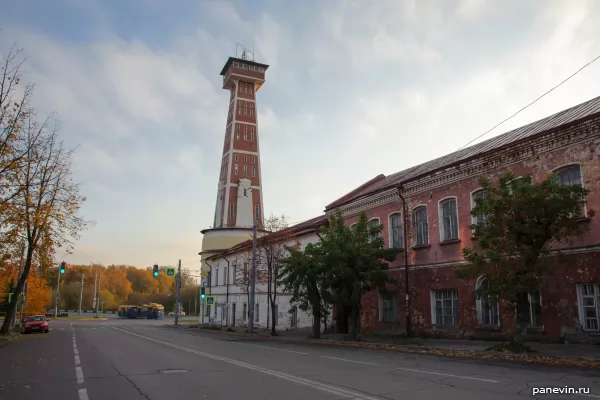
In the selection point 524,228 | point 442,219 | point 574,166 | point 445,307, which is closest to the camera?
point 524,228

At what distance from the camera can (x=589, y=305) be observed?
16.1 metres

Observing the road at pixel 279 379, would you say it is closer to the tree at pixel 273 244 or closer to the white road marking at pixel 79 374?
the white road marking at pixel 79 374

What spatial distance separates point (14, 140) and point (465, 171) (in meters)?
18.9

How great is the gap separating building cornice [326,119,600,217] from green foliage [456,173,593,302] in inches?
97.2

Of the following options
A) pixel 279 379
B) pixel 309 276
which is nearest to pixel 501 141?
pixel 309 276

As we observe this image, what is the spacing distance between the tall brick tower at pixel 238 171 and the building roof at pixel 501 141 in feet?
86.8

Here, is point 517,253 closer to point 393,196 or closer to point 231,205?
point 393,196

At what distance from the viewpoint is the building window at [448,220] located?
864 inches

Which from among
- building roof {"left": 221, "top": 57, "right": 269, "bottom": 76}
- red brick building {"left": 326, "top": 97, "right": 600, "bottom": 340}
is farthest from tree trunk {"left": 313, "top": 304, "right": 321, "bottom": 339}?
building roof {"left": 221, "top": 57, "right": 269, "bottom": 76}

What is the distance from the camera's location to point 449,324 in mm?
21422

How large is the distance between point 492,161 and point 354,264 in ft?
25.6

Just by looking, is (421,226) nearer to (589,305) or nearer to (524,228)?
(524,228)

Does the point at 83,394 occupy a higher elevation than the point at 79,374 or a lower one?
higher

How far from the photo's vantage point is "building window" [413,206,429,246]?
77.5ft
